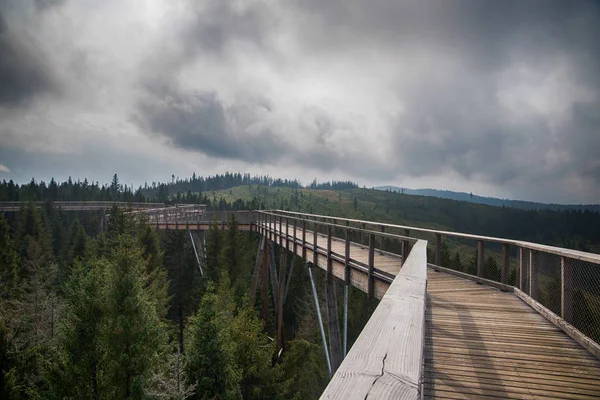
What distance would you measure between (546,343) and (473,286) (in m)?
3.45

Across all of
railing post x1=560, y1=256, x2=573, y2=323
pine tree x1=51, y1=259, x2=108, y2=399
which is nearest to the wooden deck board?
railing post x1=560, y1=256, x2=573, y2=323

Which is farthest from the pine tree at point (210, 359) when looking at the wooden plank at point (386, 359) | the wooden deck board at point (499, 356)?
the wooden plank at point (386, 359)

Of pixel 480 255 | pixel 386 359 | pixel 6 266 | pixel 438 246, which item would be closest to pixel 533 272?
pixel 480 255

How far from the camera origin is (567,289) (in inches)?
204

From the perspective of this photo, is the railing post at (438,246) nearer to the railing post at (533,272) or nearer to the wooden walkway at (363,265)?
the wooden walkway at (363,265)

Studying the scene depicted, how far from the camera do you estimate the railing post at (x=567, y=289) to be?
509 cm

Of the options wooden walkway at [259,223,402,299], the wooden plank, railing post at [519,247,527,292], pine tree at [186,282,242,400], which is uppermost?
the wooden plank

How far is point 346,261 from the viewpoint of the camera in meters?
9.61

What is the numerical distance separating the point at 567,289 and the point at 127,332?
Result: 16.6 metres

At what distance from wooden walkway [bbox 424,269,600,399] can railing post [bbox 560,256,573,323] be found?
0.97 feet

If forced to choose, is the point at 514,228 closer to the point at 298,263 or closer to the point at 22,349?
the point at 298,263

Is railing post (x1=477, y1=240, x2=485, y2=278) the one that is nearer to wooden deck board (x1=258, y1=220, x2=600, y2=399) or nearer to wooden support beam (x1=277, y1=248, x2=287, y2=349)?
wooden deck board (x1=258, y1=220, x2=600, y2=399)

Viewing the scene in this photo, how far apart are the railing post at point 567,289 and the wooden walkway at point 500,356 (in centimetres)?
30

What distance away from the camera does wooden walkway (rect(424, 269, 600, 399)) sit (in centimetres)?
317
